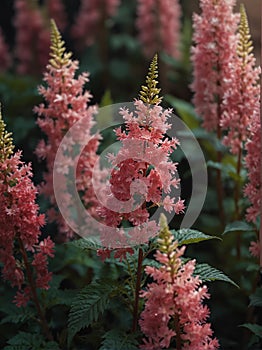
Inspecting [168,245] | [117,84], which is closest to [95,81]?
[117,84]

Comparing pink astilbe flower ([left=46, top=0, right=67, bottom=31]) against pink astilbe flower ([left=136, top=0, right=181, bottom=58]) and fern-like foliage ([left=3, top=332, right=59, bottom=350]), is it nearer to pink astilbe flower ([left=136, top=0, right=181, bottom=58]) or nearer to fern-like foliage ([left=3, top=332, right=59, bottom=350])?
pink astilbe flower ([left=136, top=0, right=181, bottom=58])

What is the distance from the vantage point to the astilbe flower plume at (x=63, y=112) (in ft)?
9.27

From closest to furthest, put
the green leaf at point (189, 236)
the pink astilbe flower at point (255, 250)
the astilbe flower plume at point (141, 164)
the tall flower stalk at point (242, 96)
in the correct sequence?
the astilbe flower plume at point (141, 164)
the green leaf at point (189, 236)
the pink astilbe flower at point (255, 250)
the tall flower stalk at point (242, 96)

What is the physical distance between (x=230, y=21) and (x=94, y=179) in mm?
1070

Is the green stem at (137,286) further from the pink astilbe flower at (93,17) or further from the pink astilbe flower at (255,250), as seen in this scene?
the pink astilbe flower at (93,17)

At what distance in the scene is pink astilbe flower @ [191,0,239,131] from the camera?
10.1ft

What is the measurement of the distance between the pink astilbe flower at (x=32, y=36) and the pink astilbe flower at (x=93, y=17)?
1.23ft

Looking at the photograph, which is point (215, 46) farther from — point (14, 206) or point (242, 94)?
point (14, 206)

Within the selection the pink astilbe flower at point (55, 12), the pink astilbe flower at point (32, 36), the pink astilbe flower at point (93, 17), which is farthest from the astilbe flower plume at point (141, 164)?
the pink astilbe flower at point (55, 12)

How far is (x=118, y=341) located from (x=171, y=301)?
1.17 ft

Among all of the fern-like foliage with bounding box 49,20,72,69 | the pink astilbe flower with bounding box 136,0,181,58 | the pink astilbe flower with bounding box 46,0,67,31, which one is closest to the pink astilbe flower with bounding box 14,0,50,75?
the pink astilbe flower with bounding box 46,0,67,31

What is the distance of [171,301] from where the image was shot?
2.04 m

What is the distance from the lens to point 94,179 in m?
2.97

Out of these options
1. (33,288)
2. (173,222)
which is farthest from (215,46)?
(33,288)
